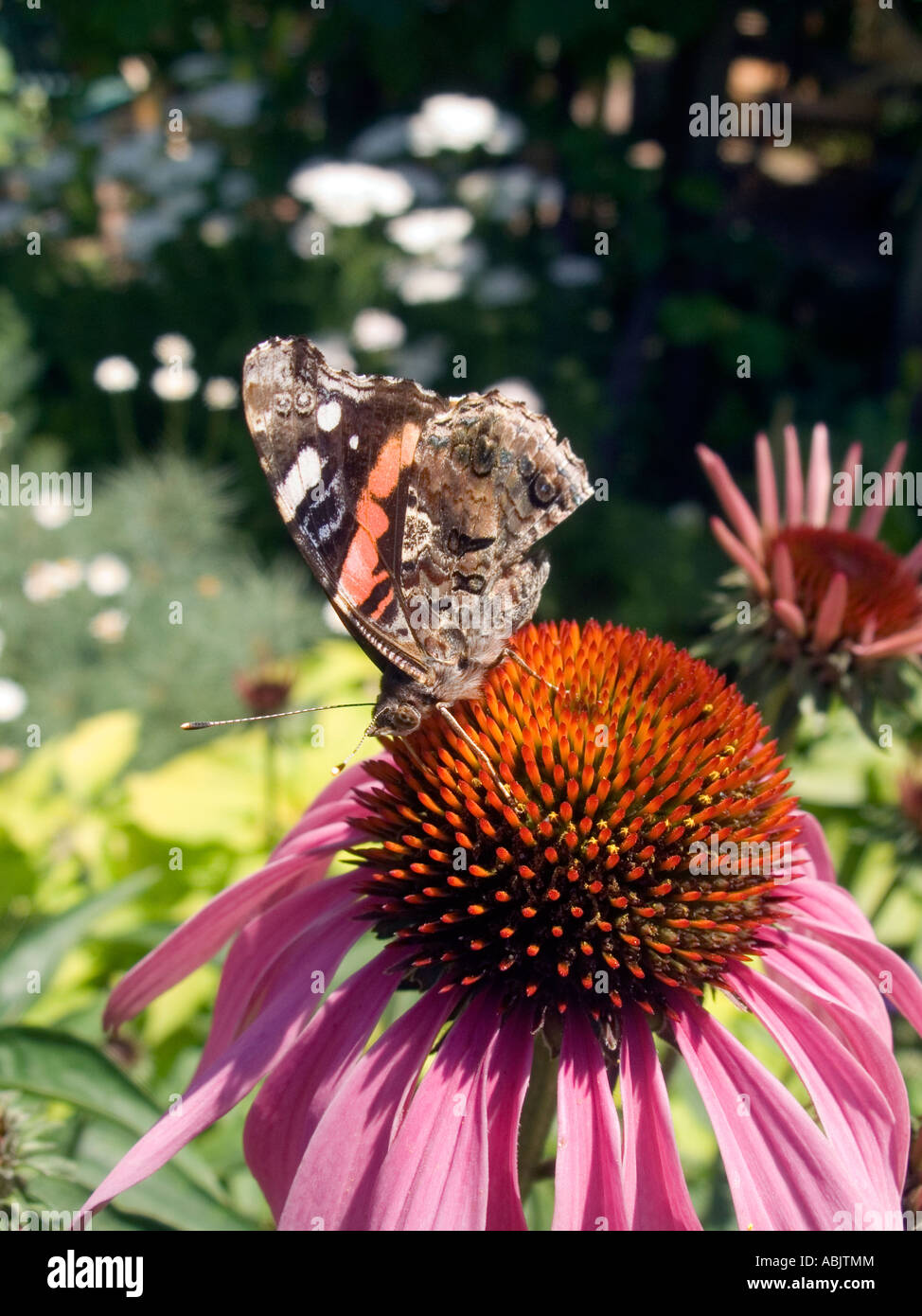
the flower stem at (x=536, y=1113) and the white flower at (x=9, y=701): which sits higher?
the white flower at (x=9, y=701)

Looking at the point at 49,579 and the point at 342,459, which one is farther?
the point at 49,579

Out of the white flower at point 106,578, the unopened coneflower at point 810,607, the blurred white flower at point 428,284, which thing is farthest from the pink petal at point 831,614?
the blurred white flower at point 428,284

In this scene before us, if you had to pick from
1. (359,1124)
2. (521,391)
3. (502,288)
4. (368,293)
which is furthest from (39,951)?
(368,293)

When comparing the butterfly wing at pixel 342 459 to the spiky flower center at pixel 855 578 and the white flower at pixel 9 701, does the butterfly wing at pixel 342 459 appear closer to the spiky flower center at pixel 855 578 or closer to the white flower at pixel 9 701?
the spiky flower center at pixel 855 578

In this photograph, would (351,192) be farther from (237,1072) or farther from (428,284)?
(237,1072)

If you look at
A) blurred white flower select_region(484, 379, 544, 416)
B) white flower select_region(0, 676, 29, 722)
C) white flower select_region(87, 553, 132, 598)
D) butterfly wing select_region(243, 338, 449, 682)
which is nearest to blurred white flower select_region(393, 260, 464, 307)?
blurred white flower select_region(484, 379, 544, 416)

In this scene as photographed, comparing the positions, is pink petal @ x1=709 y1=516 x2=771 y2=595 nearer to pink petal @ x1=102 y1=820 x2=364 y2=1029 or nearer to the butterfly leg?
the butterfly leg

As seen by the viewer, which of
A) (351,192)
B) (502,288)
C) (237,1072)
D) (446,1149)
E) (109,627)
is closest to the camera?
(446,1149)
